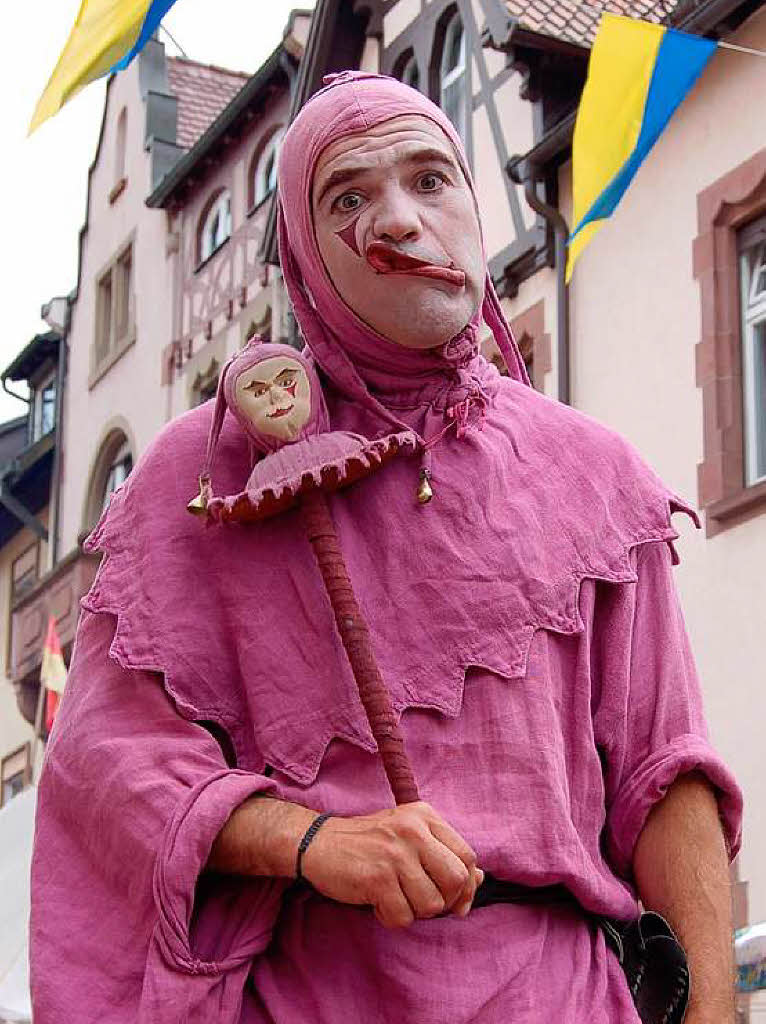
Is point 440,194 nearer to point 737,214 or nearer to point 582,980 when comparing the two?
point 582,980

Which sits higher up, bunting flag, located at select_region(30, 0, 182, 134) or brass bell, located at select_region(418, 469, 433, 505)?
bunting flag, located at select_region(30, 0, 182, 134)

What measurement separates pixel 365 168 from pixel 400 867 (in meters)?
0.93

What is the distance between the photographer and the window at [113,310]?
2503 cm

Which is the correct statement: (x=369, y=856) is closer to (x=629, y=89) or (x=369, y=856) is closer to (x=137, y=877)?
(x=137, y=877)

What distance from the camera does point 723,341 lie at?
41.1 ft

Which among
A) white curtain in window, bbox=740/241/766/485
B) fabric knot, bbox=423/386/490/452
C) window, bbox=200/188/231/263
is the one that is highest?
window, bbox=200/188/231/263

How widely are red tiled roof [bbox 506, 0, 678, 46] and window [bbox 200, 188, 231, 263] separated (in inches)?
288

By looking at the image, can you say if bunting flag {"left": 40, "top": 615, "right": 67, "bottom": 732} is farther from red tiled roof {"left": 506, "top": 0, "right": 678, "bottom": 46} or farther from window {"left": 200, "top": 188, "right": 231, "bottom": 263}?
red tiled roof {"left": 506, "top": 0, "right": 678, "bottom": 46}

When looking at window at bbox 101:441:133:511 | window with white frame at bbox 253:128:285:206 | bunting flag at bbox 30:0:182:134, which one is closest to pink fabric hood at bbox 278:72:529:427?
bunting flag at bbox 30:0:182:134

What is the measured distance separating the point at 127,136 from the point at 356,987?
24426 millimetres

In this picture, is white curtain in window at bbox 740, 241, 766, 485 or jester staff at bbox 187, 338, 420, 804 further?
white curtain in window at bbox 740, 241, 766, 485

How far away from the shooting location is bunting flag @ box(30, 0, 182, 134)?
6.30m

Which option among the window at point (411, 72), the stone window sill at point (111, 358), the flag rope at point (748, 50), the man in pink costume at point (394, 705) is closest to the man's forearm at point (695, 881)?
the man in pink costume at point (394, 705)

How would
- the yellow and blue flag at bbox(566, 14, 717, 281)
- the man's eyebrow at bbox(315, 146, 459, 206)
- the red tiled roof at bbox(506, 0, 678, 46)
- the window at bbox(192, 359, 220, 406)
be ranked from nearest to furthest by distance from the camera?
the man's eyebrow at bbox(315, 146, 459, 206) < the yellow and blue flag at bbox(566, 14, 717, 281) < the red tiled roof at bbox(506, 0, 678, 46) < the window at bbox(192, 359, 220, 406)
